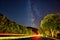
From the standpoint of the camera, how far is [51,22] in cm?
363

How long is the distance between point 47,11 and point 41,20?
202 millimetres

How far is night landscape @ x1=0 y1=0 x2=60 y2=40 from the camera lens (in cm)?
360

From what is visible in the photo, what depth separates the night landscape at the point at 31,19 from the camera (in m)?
3.60

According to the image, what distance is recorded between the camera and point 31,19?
3.60 m

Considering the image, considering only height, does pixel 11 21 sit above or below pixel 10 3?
below

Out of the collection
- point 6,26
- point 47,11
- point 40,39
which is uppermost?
point 47,11

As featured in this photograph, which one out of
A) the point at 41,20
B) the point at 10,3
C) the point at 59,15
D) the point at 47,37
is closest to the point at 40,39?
the point at 47,37

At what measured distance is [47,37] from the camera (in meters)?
3.58

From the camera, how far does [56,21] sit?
362cm

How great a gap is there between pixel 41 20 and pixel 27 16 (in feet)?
0.89

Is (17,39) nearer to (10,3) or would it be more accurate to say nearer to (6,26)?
(6,26)

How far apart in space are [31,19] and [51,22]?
378 millimetres

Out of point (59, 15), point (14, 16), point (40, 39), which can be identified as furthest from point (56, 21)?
point (14, 16)

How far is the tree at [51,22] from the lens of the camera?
3613 millimetres
